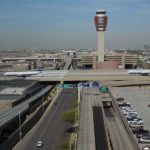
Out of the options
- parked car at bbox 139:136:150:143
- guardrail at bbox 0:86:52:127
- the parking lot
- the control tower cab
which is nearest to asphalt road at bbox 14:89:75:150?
guardrail at bbox 0:86:52:127

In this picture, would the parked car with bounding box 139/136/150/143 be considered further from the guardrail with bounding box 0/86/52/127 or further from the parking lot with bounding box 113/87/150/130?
the guardrail with bounding box 0/86/52/127

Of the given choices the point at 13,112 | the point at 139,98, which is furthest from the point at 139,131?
the point at 139,98

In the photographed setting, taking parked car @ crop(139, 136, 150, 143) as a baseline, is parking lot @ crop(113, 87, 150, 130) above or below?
above

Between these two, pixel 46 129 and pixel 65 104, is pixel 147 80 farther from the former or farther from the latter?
pixel 46 129

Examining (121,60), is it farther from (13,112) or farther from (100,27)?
(13,112)

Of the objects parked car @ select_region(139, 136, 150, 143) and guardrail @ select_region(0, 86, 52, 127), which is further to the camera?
guardrail @ select_region(0, 86, 52, 127)

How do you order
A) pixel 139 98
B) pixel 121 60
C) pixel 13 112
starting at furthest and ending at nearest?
pixel 121 60 → pixel 139 98 → pixel 13 112

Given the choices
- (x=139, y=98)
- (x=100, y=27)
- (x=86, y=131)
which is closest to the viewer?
(x=86, y=131)

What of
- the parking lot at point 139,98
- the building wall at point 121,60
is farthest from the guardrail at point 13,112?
the building wall at point 121,60
